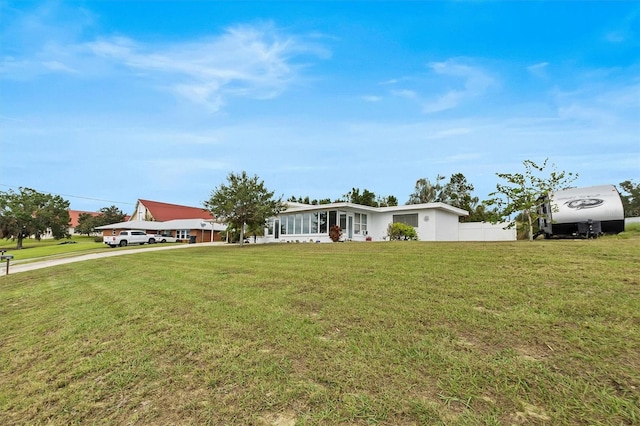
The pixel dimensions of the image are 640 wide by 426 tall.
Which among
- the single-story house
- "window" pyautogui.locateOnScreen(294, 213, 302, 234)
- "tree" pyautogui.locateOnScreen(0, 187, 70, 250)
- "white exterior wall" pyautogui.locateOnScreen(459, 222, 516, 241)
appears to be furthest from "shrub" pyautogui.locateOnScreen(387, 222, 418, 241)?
"tree" pyautogui.locateOnScreen(0, 187, 70, 250)

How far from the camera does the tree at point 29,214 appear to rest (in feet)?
143

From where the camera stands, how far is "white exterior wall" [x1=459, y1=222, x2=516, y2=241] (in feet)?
74.5

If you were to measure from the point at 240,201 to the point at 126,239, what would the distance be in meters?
22.8

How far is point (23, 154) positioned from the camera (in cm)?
3058

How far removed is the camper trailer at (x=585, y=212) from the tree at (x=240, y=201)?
14.9 metres

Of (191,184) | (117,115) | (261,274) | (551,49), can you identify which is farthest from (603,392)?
(191,184)

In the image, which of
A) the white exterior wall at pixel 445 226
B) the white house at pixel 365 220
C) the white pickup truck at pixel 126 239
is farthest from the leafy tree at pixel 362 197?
the white pickup truck at pixel 126 239

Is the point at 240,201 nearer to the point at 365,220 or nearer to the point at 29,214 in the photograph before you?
the point at 365,220

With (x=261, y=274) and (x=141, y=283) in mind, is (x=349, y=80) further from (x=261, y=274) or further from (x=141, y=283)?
(x=141, y=283)

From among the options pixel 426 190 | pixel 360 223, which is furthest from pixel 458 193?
pixel 360 223

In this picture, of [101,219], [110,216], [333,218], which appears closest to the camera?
[333,218]

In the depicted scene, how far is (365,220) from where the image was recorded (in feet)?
83.1

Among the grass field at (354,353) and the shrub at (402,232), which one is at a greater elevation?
the shrub at (402,232)

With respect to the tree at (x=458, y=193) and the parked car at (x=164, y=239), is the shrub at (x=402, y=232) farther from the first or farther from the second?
the parked car at (x=164, y=239)
